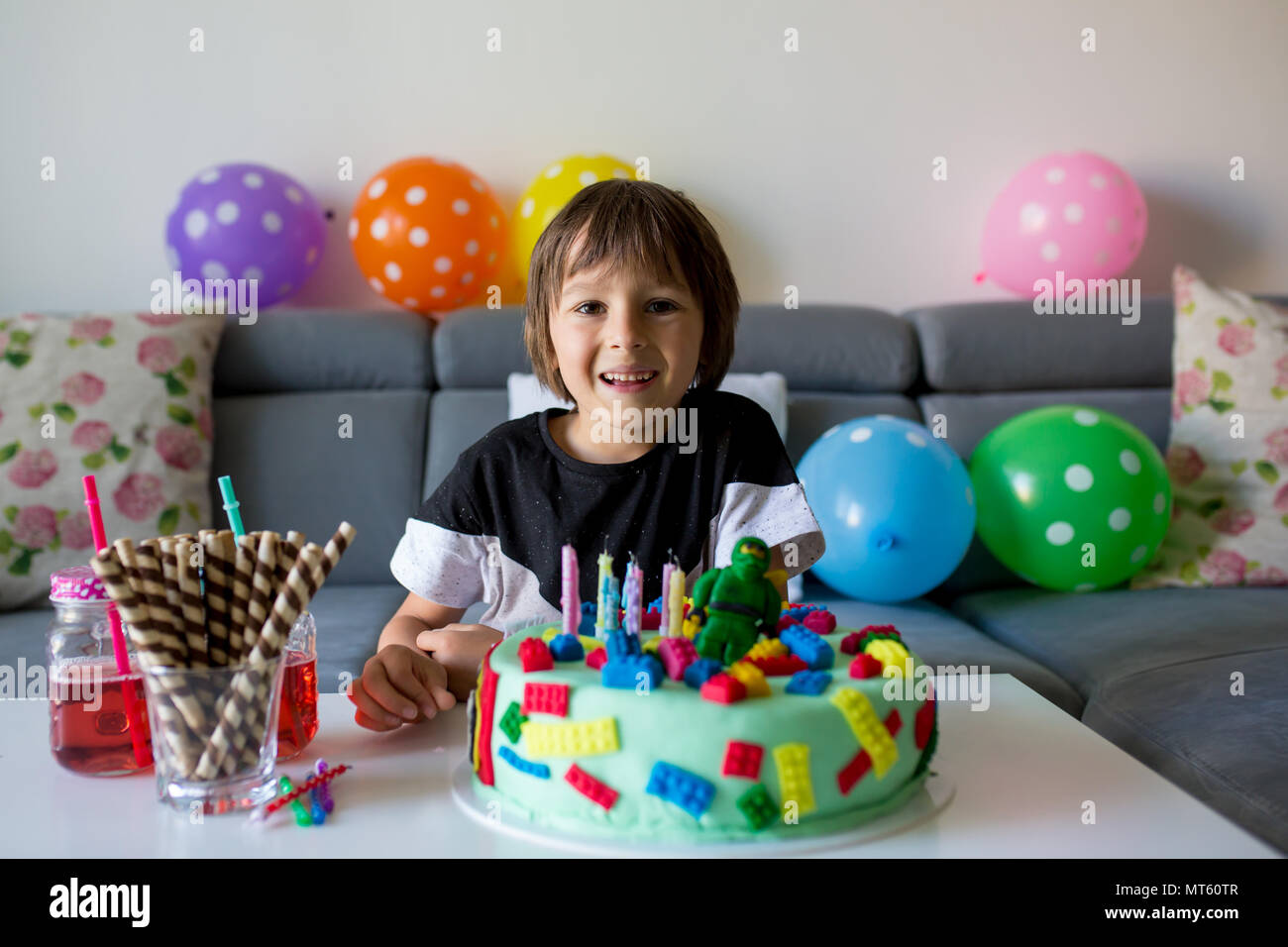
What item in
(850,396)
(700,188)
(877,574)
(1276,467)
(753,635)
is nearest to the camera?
(753,635)

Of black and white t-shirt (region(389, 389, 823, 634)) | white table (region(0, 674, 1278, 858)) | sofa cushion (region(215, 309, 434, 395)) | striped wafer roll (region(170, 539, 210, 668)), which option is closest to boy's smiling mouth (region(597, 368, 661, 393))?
black and white t-shirt (region(389, 389, 823, 634))

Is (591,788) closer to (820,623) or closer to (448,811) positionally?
(448,811)

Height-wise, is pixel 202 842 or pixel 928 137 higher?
pixel 928 137

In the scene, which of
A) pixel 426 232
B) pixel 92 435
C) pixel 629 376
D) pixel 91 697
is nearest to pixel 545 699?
pixel 91 697

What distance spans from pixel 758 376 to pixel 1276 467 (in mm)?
918

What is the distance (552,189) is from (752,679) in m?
1.86

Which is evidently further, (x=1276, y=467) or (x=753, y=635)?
(x=1276, y=467)

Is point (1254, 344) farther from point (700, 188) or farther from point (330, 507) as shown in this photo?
point (330, 507)

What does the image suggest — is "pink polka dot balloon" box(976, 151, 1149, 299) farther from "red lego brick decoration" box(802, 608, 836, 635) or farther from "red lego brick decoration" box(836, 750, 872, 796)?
"red lego brick decoration" box(836, 750, 872, 796)

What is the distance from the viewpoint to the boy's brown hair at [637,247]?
114cm

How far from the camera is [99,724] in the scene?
82 centimetres
